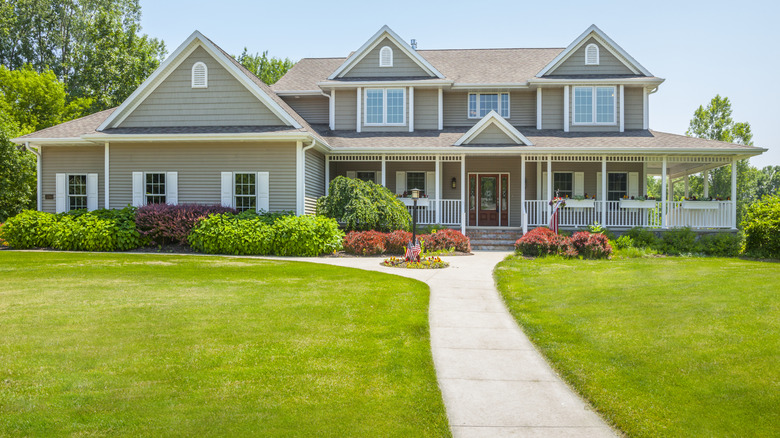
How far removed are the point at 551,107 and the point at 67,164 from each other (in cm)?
1799

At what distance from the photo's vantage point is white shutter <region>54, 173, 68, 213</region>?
18.8 m

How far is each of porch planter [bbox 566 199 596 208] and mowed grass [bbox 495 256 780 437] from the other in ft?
27.9

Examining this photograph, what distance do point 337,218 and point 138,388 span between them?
12560 millimetres

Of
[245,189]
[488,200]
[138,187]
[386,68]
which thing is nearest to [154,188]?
[138,187]

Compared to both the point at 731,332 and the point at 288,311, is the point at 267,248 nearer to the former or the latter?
the point at 288,311

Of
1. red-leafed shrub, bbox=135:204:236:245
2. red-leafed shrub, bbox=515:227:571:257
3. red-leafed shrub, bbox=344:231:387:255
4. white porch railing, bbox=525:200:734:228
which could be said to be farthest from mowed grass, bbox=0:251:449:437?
white porch railing, bbox=525:200:734:228

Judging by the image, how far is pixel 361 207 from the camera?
16031mm

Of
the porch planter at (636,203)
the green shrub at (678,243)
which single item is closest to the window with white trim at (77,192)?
the porch planter at (636,203)

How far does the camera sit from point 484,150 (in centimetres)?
1825

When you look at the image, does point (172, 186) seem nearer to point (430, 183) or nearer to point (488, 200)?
point (430, 183)

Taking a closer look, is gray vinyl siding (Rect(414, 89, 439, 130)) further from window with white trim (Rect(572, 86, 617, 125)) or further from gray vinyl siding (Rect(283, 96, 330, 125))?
window with white trim (Rect(572, 86, 617, 125))

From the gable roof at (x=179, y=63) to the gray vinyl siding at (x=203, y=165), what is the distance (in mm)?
926

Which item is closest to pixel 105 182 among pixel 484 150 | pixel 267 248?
pixel 267 248

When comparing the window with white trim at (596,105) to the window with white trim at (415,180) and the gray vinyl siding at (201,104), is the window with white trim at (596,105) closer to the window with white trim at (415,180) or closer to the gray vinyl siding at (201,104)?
the window with white trim at (415,180)
